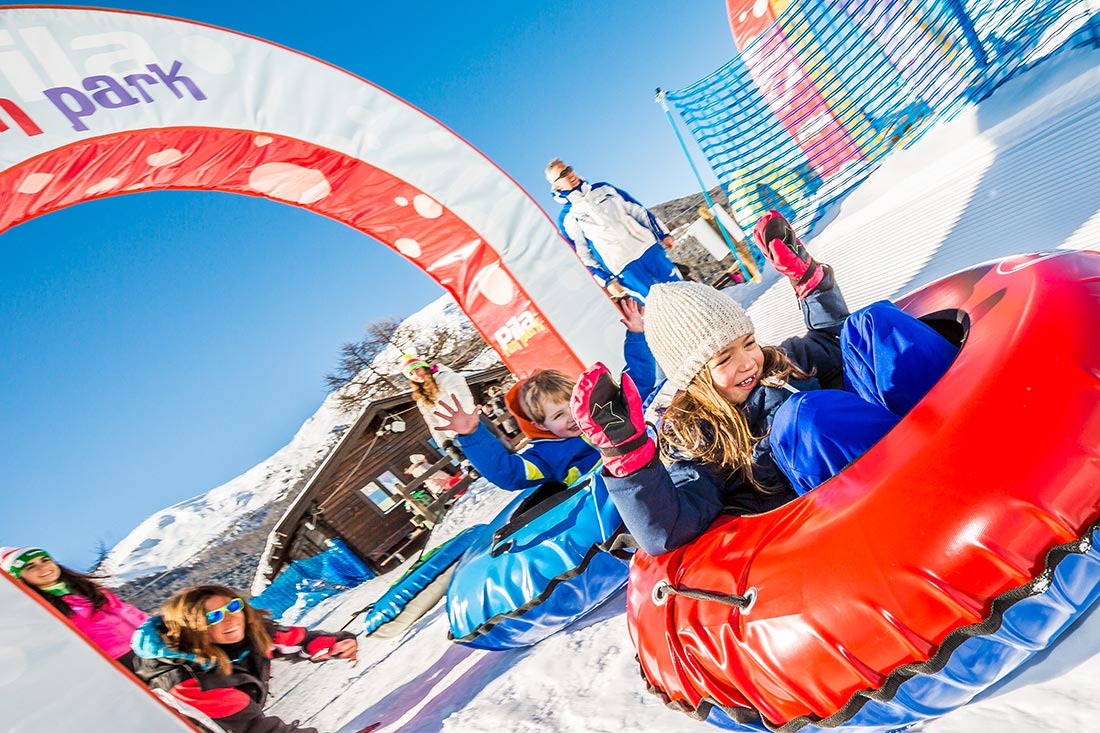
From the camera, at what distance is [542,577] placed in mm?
2248

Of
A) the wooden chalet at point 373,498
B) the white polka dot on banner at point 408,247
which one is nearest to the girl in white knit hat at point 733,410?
the white polka dot on banner at point 408,247

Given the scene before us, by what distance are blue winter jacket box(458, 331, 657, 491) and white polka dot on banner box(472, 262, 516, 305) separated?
4.16 feet

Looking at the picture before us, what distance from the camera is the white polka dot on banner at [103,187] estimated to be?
2828 millimetres

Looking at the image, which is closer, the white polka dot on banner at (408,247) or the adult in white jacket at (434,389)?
the adult in white jacket at (434,389)

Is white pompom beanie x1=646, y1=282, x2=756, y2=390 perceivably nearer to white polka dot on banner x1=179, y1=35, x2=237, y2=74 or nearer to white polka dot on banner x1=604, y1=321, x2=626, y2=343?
white polka dot on banner x1=604, y1=321, x2=626, y2=343

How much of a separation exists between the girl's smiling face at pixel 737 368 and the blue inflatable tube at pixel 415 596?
2.35 metres

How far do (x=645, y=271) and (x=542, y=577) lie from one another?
2.95 metres

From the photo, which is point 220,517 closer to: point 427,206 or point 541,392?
point 427,206

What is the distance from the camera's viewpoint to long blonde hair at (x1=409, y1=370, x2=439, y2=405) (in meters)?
2.66

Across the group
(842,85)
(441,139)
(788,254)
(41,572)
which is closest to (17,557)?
(41,572)

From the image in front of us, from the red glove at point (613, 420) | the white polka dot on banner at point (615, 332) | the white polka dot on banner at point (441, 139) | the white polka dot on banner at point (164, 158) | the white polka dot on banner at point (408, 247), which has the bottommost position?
the white polka dot on banner at point (615, 332)

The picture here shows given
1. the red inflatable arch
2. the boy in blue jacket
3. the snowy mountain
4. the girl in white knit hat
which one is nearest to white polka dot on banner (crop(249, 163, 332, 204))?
the red inflatable arch

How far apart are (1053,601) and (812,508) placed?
15.1 inches

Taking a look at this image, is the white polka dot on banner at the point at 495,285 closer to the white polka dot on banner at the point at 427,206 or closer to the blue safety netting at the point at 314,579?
the white polka dot on banner at the point at 427,206
